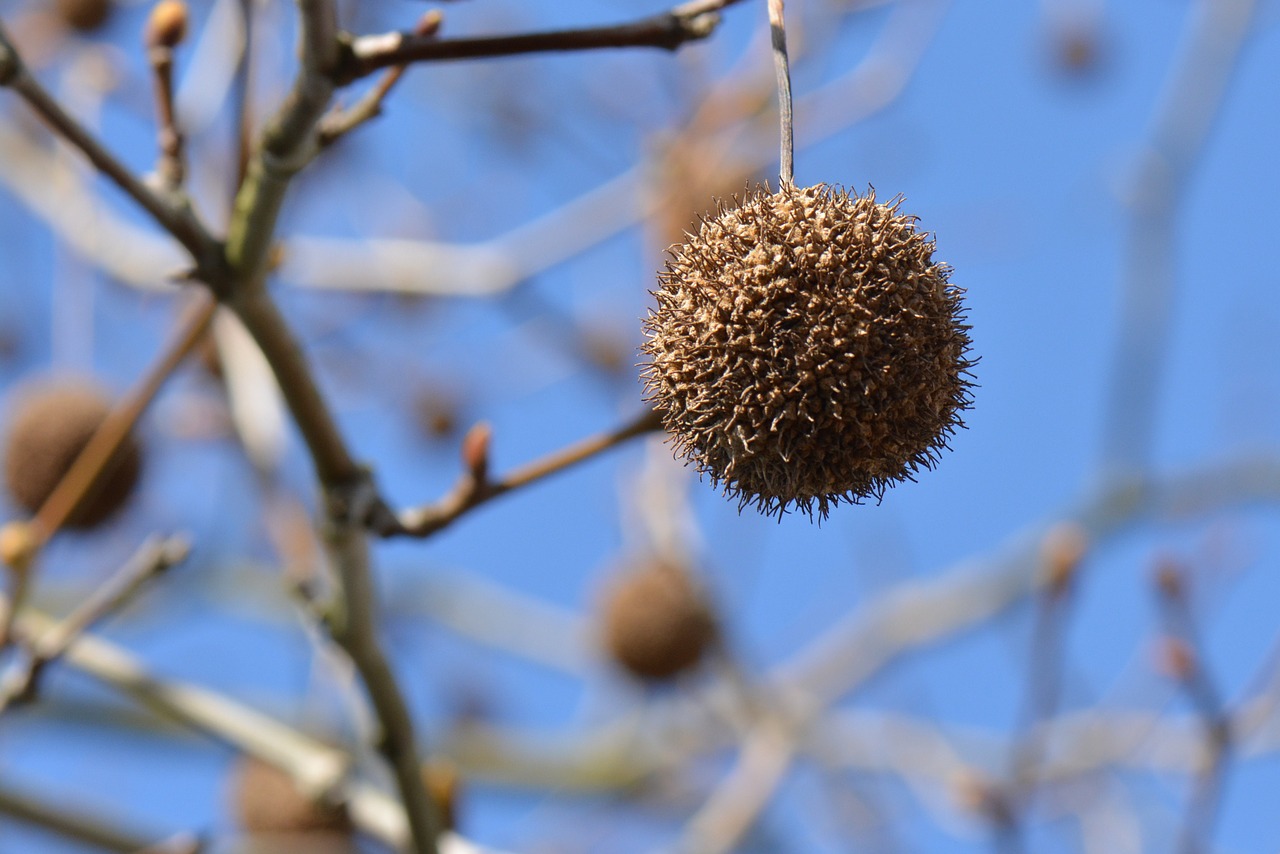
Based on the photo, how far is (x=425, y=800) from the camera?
7.19 ft

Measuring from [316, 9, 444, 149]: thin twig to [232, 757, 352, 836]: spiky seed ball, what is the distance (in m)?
2.34

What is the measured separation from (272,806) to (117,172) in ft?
8.34

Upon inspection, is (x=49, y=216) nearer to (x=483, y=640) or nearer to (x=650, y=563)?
(x=650, y=563)

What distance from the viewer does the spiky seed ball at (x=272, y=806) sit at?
3.71m

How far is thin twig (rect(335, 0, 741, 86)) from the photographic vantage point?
1.55 meters

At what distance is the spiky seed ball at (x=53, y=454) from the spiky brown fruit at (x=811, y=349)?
2236 mm

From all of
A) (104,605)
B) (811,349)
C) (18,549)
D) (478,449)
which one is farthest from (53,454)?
(811,349)

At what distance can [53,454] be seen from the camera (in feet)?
11.1

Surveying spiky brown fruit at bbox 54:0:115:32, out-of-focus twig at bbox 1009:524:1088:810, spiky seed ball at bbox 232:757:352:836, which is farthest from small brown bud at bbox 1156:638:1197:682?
spiky brown fruit at bbox 54:0:115:32

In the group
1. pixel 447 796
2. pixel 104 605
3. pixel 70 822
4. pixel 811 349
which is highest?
pixel 811 349

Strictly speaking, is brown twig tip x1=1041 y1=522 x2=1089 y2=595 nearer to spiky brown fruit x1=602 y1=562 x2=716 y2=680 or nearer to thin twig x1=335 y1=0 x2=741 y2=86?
thin twig x1=335 y1=0 x2=741 y2=86

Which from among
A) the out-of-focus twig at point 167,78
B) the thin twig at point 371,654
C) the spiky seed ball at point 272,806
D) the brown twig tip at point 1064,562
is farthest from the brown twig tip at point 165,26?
the spiky seed ball at point 272,806

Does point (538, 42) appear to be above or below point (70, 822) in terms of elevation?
above

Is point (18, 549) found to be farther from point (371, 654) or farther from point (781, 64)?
point (781, 64)
